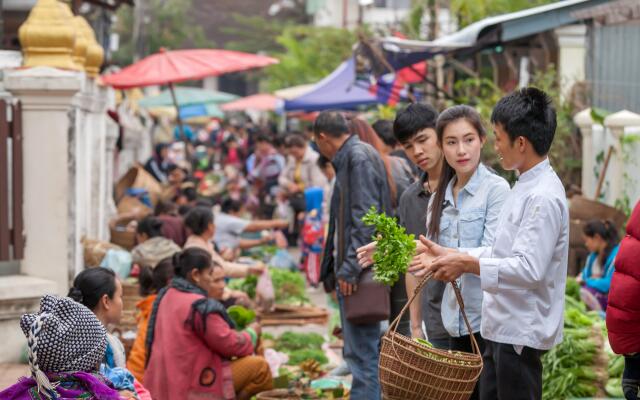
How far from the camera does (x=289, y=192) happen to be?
18266 millimetres

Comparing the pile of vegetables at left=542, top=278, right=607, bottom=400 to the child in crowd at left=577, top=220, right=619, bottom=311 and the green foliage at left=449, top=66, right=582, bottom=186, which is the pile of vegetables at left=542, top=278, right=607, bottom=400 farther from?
the green foliage at left=449, top=66, right=582, bottom=186

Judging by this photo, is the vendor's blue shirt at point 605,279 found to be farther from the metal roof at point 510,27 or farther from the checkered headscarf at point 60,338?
the checkered headscarf at point 60,338

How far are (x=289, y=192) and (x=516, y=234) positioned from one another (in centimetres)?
1358

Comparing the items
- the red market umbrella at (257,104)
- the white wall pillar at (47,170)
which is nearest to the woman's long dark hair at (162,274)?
the white wall pillar at (47,170)

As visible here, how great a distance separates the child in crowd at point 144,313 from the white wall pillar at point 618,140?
5009mm

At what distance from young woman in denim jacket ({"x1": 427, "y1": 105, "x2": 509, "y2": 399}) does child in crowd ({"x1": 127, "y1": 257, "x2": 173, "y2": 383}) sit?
285 cm

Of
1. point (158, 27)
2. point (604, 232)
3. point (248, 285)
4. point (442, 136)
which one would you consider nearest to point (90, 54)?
point (248, 285)

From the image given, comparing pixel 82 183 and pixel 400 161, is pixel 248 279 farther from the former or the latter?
pixel 400 161

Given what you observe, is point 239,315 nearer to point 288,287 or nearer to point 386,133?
point 386,133

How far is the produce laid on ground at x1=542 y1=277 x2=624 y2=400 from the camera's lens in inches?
305

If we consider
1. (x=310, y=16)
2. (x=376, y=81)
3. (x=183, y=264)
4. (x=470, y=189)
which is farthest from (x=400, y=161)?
(x=310, y=16)

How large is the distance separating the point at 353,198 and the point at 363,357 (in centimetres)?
103

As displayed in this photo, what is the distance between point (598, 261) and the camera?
10.2 meters

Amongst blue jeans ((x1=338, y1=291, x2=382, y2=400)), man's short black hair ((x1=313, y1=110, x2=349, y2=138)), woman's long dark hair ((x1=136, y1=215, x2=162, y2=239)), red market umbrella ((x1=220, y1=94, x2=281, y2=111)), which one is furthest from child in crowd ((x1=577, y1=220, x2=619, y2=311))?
red market umbrella ((x1=220, y1=94, x2=281, y2=111))
